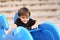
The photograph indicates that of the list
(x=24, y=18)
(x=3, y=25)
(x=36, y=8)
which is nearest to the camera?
(x=24, y=18)

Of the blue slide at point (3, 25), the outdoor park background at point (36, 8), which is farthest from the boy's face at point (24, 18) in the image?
the outdoor park background at point (36, 8)

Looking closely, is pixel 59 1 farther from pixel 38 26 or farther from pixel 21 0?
pixel 38 26

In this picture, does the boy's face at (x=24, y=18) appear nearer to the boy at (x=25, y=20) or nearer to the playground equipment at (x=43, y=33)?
the boy at (x=25, y=20)

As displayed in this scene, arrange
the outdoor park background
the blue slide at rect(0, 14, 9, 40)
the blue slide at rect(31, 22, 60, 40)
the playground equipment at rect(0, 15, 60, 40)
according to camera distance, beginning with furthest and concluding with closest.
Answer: the outdoor park background
the blue slide at rect(0, 14, 9, 40)
the blue slide at rect(31, 22, 60, 40)
the playground equipment at rect(0, 15, 60, 40)

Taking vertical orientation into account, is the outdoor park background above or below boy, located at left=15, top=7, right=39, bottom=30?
below

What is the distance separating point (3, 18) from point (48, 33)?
673 millimetres

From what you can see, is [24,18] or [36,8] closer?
[24,18]

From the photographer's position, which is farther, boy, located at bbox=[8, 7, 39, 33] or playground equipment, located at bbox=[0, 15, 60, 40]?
boy, located at bbox=[8, 7, 39, 33]

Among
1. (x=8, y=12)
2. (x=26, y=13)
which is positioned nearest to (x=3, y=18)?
(x=26, y=13)

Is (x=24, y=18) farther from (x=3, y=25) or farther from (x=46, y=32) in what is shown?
(x=3, y=25)

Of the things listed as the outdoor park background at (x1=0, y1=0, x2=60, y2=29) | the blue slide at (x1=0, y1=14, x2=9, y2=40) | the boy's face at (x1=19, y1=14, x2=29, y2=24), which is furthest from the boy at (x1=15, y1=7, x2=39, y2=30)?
the outdoor park background at (x1=0, y1=0, x2=60, y2=29)

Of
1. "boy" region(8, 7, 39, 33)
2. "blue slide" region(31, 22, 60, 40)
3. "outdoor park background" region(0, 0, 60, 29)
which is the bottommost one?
"outdoor park background" region(0, 0, 60, 29)

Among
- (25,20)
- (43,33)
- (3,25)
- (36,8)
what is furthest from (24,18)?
(36,8)

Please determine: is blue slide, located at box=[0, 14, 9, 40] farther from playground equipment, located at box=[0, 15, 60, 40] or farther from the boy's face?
Result: the boy's face
